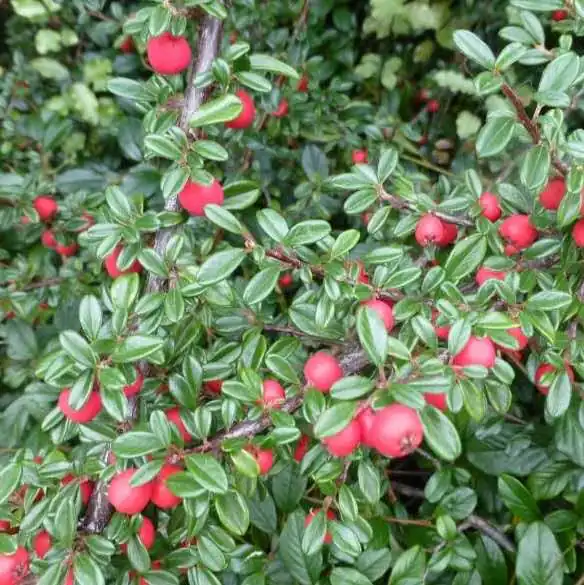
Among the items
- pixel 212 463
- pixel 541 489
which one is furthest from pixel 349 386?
pixel 541 489

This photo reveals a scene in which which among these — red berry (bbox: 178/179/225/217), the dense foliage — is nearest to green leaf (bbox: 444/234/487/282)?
the dense foliage

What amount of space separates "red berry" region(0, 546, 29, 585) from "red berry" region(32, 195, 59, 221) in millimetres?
1043

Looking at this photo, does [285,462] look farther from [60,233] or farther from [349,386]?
[60,233]

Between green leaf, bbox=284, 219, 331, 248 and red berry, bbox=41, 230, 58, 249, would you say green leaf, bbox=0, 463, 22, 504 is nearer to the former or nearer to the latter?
green leaf, bbox=284, 219, 331, 248

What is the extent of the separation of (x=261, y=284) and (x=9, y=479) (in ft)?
1.61

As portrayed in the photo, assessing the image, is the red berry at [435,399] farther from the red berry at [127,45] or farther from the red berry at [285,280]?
the red berry at [127,45]

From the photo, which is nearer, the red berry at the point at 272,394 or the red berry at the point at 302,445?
the red berry at the point at 272,394

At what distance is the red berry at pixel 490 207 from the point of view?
4.39ft

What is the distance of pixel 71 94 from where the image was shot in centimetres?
242

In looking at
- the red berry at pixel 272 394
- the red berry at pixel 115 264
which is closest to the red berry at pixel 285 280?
the red berry at pixel 115 264

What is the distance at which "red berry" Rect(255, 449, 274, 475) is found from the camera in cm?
101

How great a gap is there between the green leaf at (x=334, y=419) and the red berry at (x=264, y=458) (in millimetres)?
192

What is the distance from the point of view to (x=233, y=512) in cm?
100

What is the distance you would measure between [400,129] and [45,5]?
56.3 inches
